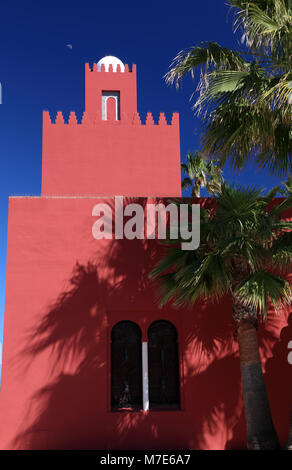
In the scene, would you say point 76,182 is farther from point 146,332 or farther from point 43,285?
point 146,332

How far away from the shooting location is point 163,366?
871 cm

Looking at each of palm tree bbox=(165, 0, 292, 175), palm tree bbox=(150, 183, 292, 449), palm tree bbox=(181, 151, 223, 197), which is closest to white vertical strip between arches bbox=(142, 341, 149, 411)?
palm tree bbox=(150, 183, 292, 449)

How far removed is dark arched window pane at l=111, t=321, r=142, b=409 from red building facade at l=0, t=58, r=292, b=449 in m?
0.02

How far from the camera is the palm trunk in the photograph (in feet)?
23.3

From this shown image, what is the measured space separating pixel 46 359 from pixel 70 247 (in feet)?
6.92

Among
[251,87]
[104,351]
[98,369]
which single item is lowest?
[98,369]

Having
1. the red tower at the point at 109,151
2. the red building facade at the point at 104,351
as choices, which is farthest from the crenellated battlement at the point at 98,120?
the red building facade at the point at 104,351

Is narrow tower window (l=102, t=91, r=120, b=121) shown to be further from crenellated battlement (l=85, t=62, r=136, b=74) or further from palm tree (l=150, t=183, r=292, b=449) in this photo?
palm tree (l=150, t=183, r=292, b=449)

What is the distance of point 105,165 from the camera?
39.5 feet

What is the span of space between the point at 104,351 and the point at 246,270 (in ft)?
9.81

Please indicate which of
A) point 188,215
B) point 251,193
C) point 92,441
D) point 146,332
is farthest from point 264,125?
point 92,441

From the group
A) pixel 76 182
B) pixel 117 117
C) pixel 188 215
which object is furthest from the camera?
pixel 117 117

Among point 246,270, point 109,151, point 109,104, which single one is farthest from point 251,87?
point 109,104

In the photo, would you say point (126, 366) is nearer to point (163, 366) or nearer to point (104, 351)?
point (104, 351)
